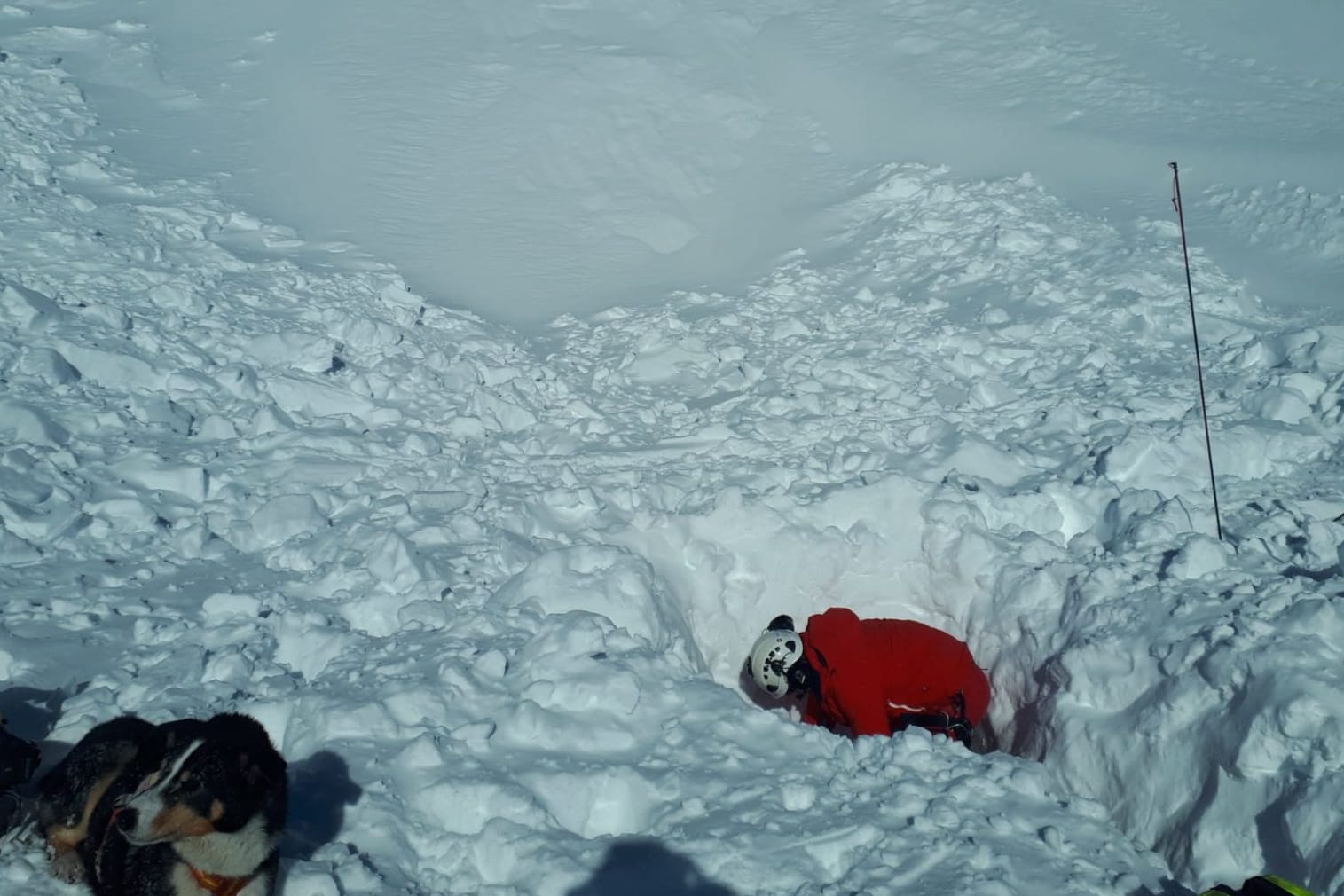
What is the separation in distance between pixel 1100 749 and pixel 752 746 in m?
1.48

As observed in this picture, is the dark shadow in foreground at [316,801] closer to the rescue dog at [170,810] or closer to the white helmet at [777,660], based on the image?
the rescue dog at [170,810]

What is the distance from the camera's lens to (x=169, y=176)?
986 cm

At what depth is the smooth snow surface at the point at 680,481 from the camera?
12.7 ft

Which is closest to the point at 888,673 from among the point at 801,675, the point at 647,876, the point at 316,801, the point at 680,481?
the point at 801,675

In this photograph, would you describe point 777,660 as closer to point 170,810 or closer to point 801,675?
point 801,675

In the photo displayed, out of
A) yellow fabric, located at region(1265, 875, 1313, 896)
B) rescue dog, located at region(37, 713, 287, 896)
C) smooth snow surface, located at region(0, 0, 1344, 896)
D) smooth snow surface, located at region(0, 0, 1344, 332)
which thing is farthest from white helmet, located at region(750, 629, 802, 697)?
smooth snow surface, located at region(0, 0, 1344, 332)

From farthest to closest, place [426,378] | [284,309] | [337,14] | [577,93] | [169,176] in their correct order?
[337,14], [577,93], [169,176], [284,309], [426,378]

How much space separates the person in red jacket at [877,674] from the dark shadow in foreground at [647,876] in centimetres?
179

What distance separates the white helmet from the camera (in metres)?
5.37

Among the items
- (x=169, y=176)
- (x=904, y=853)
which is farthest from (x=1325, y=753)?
(x=169, y=176)

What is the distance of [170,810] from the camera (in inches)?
109

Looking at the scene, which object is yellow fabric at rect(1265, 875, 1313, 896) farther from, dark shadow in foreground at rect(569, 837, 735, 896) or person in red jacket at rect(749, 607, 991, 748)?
person in red jacket at rect(749, 607, 991, 748)

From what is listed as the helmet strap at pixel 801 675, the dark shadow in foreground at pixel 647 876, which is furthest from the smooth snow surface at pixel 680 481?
the helmet strap at pixel 801 675

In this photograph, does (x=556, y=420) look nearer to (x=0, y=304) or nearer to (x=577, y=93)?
(x=0, y=304)
